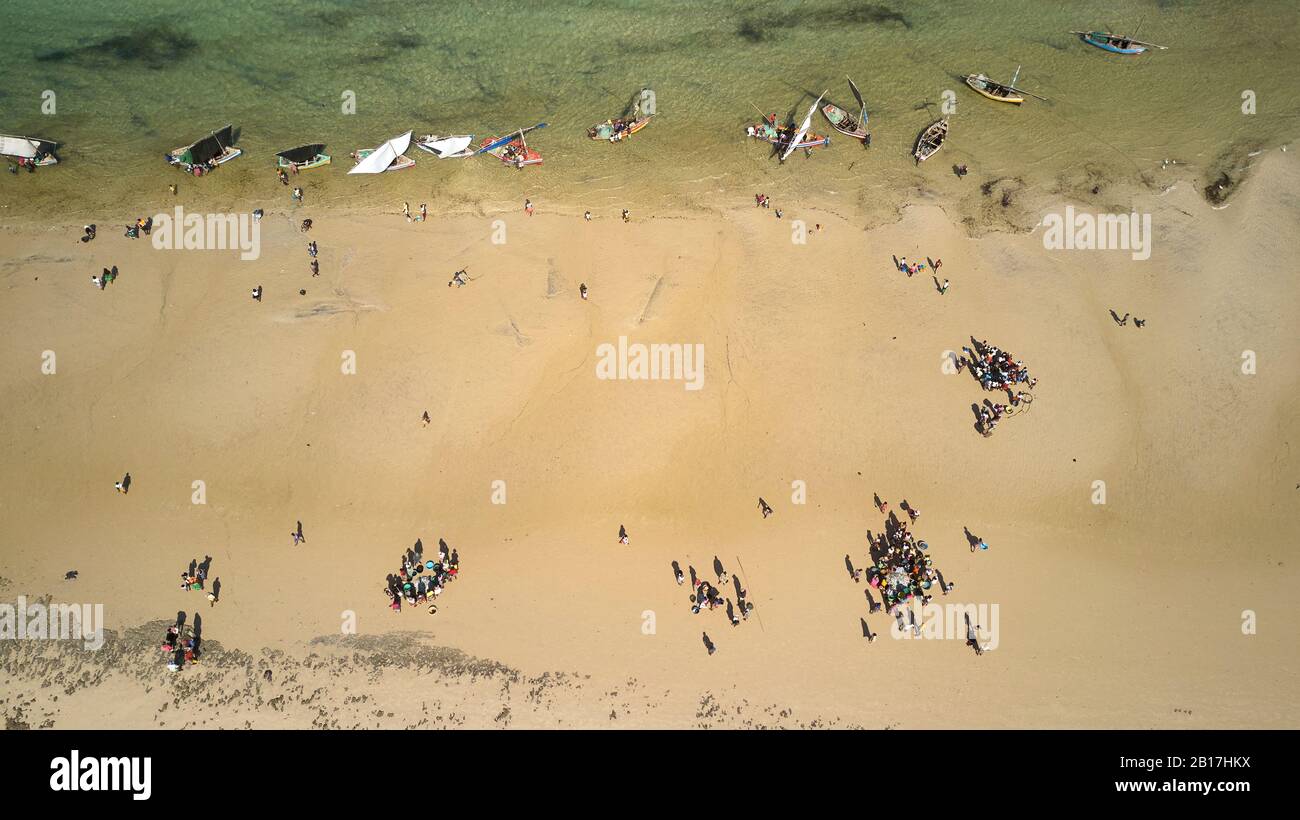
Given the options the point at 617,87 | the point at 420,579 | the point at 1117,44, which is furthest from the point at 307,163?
the point at 1117,44

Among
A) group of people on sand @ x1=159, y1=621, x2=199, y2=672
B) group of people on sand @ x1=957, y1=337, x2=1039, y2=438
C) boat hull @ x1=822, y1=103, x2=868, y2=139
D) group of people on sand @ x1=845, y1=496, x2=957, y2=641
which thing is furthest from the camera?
boat hull @ x1=822, y1=103, x2=868, y2=139

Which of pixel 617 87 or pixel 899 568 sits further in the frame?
pixel 617 87

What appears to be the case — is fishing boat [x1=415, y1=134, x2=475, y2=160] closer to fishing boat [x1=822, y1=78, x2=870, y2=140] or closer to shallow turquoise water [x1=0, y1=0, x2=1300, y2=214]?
shallow turquoise water [x1=0, y1=0, x2=1300, y2=214]

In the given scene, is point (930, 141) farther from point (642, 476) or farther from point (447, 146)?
point (447, 146)

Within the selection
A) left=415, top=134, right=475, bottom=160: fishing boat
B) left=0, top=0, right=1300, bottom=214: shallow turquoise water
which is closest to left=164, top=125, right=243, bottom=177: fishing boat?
left=0, top=0, right=1300, bottom=214: shallow turquoise water

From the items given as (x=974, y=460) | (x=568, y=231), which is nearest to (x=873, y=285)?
(x=974, y=460)

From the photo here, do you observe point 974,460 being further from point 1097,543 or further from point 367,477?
point 367,477

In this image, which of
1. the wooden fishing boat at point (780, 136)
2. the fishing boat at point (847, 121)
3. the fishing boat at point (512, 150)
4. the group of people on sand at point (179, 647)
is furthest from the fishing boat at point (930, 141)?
the group of people on sand at point (179, 647)
